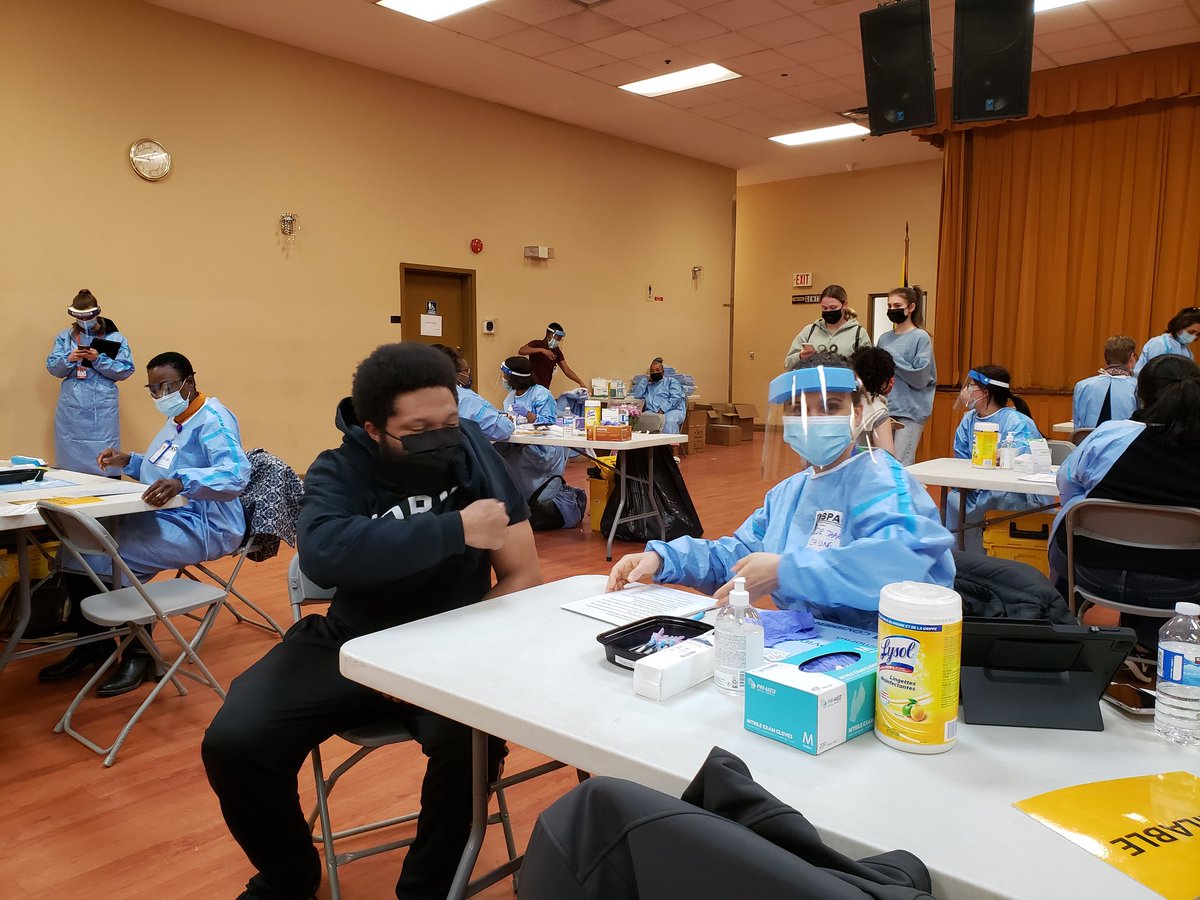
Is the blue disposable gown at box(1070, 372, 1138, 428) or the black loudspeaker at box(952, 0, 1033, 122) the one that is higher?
the black loudspeaker at box(952, 0, 1033, 122)

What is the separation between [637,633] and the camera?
58.1 inches

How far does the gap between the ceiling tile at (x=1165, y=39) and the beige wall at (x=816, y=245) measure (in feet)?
13.2

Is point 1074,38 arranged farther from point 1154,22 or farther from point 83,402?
point 83,402

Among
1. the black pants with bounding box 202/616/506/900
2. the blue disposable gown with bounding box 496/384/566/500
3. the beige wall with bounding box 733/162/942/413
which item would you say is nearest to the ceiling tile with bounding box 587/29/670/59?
the blue disposable gown with bounding box 496/384/566/500

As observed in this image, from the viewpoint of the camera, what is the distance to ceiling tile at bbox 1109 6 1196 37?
678 centimetres

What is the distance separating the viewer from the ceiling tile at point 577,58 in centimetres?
758

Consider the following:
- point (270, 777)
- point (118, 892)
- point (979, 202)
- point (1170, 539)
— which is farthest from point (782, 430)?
point (979, 202)

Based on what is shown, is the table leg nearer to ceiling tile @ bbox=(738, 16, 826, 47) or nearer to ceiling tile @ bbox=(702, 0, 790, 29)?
ceiling tile @ bbox=(702, 0, 790, 29)

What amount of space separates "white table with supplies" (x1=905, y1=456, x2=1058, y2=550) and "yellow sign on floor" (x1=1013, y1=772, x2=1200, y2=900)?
255 centimetres

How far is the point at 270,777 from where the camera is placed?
174 centimetres

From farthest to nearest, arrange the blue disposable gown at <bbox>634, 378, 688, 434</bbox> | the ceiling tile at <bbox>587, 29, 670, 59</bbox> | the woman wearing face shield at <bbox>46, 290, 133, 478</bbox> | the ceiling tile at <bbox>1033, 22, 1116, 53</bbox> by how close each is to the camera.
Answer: the blue disposable gown at <bbox>634, 378, 688, 434</bbox> < the ceiling tile at <bbox>587, 29, 670, 59</bbox> < the ceiling tile at <bbox>1033, 22, 1116, 53</bbox> < the woman wearing face shield at <bbox>46, 290, 133, 478</bbox>

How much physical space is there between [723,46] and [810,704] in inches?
297

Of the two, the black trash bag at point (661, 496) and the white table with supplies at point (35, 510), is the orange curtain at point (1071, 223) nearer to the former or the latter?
the black trash bag at point (661, 496)

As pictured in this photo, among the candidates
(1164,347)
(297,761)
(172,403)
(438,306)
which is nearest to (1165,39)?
(1164,347)
